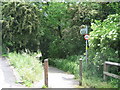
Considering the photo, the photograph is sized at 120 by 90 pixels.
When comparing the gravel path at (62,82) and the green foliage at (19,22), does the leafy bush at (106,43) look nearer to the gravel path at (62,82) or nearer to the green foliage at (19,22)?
the gravel path at (62,82)

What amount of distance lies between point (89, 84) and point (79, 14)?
5821 mm

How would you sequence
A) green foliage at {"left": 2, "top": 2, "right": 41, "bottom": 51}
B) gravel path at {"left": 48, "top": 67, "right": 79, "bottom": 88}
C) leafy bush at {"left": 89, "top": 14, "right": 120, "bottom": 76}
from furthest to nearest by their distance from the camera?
green foliage at {"left": 2, "top": 2, "right": 41, "bottom": 51} < gravel path at {"left": 48, "top": 67, "right": 79, "bottom": 88} < leafy bush at {"left": 89, "top": 14, "right": 120, "bottom": 76}

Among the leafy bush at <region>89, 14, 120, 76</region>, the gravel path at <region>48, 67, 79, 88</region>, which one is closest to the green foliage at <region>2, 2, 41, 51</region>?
the gravel path at <region>48, 67, 79, 88</region>

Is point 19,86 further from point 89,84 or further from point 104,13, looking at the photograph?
point 104,13

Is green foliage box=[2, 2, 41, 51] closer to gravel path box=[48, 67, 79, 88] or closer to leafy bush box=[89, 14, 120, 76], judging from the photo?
gravel path box=[48, 67, 79, 88]

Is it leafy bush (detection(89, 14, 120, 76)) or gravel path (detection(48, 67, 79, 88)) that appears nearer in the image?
leafy bush (detection(89, 14, 120, 76))

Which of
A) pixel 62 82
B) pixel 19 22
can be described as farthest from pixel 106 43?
pixel 19 22

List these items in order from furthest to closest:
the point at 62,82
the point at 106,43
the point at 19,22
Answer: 1. the point at 19,22
2. the point at 62,82
3. the point at 106,43

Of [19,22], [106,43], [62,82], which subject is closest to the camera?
[106,43]

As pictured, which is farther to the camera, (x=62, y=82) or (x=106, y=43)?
(x=62, y=82)

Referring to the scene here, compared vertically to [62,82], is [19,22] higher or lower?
higher

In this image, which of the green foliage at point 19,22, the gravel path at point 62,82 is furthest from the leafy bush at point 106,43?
the green foliage at point 19,22

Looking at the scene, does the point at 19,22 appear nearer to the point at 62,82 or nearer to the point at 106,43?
the point at 62,82

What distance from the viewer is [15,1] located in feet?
42.1
